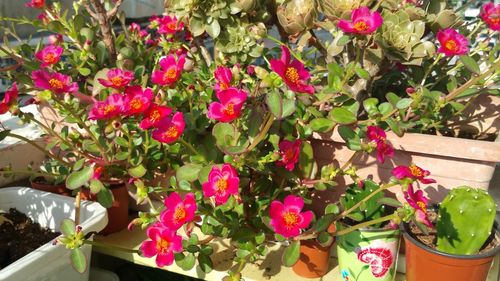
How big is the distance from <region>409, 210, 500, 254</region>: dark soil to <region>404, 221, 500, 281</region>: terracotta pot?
0.01 metres

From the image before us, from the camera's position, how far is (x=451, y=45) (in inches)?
33.6

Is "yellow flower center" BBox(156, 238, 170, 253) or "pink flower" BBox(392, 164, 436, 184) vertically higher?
"pink flower" BBox(392, 164, 436, 184)

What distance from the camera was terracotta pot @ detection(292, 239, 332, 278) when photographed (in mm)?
874

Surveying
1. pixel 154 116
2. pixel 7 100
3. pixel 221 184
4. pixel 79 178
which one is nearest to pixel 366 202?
pixel 221 184

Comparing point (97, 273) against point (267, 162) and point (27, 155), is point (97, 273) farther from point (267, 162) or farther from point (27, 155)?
point (267, 162)

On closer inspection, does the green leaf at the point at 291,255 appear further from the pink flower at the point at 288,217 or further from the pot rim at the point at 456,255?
the pot rim at the point at 456,255

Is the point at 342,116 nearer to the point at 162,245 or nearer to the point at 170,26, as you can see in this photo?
the point at 162,245

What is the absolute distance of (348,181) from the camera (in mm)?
962

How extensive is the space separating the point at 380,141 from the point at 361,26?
19cm

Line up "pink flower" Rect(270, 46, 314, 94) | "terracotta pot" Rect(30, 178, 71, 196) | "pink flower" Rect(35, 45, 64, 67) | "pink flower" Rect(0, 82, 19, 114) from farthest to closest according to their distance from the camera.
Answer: "terracotta pot" Rect(30, 178, 71, 196)
"pink flower" Rect(35, 45, 64, 67)
"pink flower" Rect(0, 82, 19, 114)
"pink flower" Rect(270, 46, 314, 94)

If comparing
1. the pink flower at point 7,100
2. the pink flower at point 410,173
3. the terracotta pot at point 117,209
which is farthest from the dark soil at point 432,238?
the pink flower at point 7,100

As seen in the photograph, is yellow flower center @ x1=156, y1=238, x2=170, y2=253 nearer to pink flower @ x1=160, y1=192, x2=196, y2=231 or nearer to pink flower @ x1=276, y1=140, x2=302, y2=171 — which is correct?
pink flower @ x1=160, y1=192, x2=196, y2=231

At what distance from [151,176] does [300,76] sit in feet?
1.28

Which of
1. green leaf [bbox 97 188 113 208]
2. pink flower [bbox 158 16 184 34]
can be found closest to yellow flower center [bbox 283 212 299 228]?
green leaf [bbox 97 188 113 208]
